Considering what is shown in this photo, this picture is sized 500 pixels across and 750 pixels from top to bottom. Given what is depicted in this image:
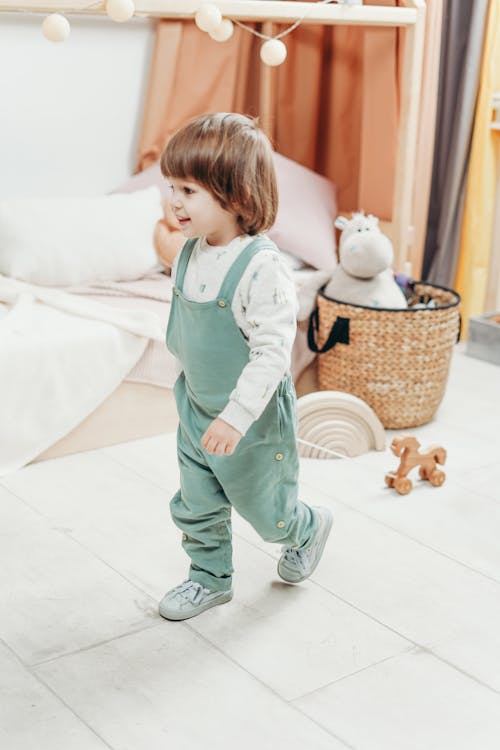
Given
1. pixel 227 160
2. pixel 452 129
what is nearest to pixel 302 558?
pixel 227 160

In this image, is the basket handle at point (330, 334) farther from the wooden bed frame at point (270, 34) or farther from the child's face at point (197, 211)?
the child's face at point (197, 211)

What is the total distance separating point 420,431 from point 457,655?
892 mm

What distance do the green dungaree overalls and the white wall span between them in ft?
4.24

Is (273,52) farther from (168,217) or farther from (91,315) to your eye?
(91,315)

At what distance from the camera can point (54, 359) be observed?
196 cm

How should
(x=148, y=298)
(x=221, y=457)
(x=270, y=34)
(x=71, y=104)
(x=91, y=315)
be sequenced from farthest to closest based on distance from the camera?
(x=270, y=34) → (x=71, y=104) → (x=148, y=298) → (x=91, y=315) → (x=221, y=457)

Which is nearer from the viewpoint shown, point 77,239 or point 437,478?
point 437,478

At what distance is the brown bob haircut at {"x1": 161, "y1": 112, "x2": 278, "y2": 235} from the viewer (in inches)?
49.1

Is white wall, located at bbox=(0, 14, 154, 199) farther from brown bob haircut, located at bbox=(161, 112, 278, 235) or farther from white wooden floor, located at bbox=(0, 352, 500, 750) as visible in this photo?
→ brown bob haircut, located at bbox=(161, 112, 278, 235)

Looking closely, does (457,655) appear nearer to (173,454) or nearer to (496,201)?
(173,454)

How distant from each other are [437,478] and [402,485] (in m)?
0.09

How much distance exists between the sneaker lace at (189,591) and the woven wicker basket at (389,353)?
82 centimetres

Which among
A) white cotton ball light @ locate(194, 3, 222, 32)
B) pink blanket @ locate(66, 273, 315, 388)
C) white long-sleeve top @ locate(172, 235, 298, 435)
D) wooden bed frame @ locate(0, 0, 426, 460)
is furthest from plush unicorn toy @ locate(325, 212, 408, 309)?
white long-sleeve top @ locate(172, 235, 298, 435)

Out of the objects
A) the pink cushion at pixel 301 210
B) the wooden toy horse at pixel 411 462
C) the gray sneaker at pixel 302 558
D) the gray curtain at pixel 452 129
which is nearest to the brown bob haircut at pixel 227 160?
the gray sneaker at pixel 302 558
